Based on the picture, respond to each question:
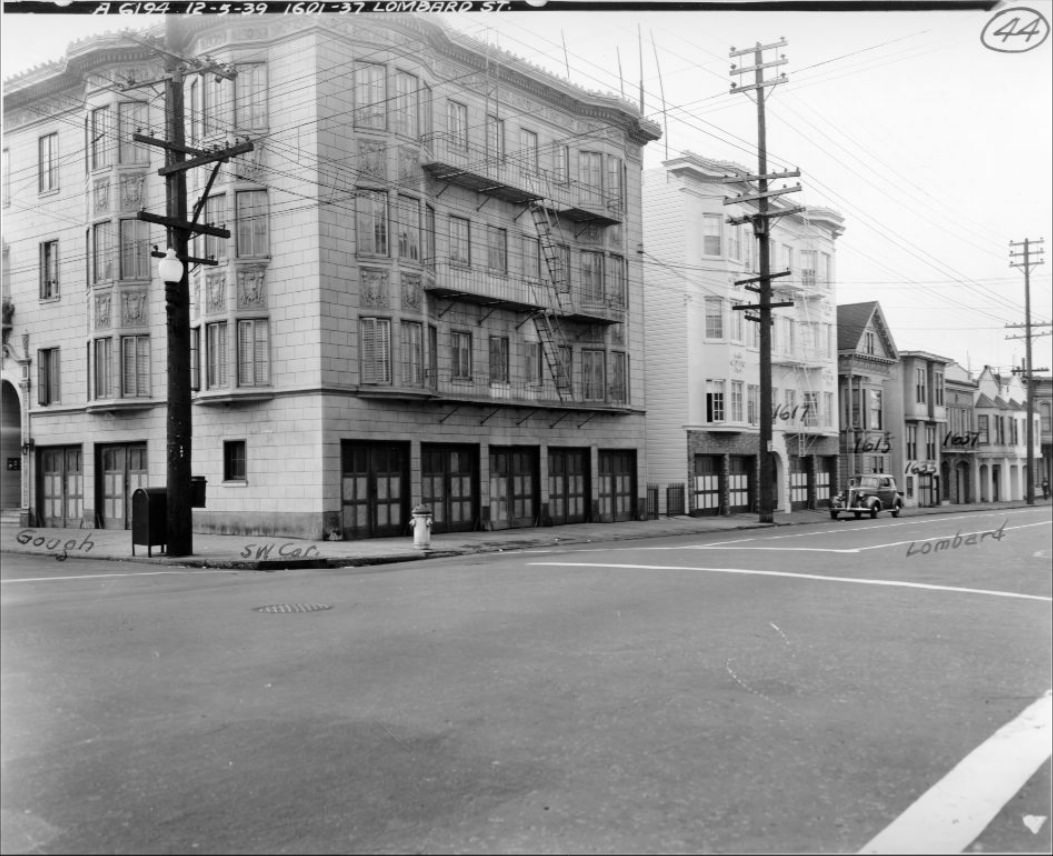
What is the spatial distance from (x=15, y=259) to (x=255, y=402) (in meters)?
19.4

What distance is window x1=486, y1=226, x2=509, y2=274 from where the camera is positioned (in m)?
28.6

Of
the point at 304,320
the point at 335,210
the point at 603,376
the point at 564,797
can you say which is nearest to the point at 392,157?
the point at 335,210

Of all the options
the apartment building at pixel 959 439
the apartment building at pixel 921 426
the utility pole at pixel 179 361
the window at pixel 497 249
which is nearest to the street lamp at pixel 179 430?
the utility pole at pixel 179 361

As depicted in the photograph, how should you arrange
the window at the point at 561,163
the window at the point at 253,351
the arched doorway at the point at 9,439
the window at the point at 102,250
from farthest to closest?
the window at the point at 561,163
the window at the point at 253,351
the window at the point at 102,250
the arched doorway at the point at 9,439

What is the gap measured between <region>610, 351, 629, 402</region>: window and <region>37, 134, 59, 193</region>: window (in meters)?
29.1

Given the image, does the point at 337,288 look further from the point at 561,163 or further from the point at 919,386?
the point at 919,386

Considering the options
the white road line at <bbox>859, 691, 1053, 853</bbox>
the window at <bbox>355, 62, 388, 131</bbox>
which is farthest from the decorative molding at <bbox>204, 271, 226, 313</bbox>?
the white road line at <bbox>859, 691, 1053, 853</bbox>

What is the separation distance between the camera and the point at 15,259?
5047mm

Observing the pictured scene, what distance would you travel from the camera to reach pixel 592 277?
33938 millimetres

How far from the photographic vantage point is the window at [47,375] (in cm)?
735

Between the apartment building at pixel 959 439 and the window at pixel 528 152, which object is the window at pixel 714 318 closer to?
the window at pixel 528 152

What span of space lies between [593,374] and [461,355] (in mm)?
8078

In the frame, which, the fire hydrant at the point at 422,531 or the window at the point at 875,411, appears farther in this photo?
the window at the point at 875,411

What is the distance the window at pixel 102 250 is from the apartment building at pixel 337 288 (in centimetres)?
5
